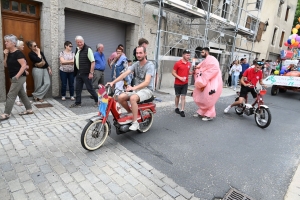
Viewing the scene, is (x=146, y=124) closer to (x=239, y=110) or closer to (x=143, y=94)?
(x=143, y=94)

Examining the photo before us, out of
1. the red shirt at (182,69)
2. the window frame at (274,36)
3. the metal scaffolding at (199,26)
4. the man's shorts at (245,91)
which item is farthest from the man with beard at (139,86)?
the window frame at (274,36)

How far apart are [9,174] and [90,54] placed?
337 cm

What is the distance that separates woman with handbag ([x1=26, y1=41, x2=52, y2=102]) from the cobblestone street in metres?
1.79

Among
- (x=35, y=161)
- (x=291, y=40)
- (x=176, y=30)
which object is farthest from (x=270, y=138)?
(x=291, y=40)

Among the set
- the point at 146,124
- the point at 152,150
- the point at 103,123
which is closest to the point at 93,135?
the point at 103,123

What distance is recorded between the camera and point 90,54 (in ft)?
17.2

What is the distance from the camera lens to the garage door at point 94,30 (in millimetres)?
6730

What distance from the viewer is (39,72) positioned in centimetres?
555

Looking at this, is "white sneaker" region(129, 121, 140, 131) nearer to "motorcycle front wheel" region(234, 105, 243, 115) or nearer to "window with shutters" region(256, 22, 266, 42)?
"motorcycle front wheel" region(234, 105, 243, 115)

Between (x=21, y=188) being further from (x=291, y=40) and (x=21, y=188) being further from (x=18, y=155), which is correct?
(x=291, y=40)

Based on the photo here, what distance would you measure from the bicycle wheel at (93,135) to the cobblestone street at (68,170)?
12 centimetres

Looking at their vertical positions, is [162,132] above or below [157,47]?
below

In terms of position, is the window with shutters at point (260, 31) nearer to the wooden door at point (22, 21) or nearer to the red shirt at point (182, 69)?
the red shirt at point (182, 69)

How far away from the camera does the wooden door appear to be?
17.3 ft
